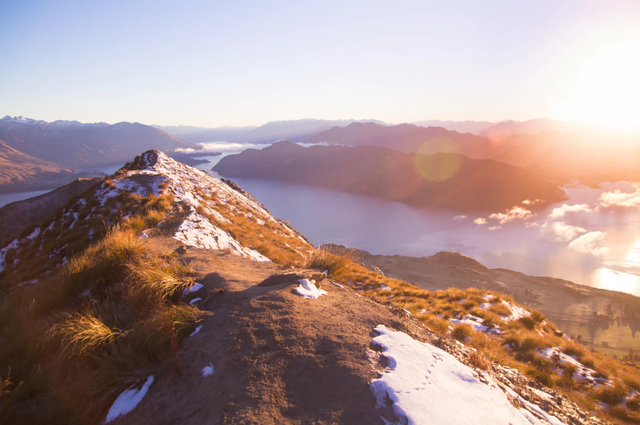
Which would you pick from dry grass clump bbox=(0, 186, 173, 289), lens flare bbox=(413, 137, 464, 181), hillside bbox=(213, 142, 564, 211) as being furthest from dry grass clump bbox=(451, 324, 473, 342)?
lens flare bbox=(413, 137, 464, 181)

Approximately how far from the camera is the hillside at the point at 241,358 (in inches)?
97.6

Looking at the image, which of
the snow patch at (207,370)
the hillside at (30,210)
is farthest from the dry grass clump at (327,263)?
the hillside at (30,210)

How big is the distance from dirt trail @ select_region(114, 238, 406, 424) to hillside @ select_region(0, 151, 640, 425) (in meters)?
0.01

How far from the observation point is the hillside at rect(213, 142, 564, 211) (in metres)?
119

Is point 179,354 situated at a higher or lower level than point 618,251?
higher

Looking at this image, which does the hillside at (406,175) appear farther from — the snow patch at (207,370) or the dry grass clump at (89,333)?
the snow patch at (207,370)

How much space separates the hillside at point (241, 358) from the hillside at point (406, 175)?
127m

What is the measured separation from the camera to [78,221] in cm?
798


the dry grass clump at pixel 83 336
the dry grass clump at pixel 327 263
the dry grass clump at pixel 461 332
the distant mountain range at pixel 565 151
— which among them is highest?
the distant mountain range at pixel 565 151

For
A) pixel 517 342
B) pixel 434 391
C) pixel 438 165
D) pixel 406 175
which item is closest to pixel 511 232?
pixel 438 165

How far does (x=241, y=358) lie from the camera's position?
290 centimetres

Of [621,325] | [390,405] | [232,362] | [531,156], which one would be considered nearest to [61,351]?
[232,362]

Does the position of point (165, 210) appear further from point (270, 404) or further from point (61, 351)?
point (270, 404)

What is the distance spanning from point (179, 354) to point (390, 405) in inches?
96.9
